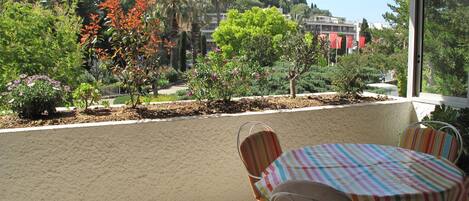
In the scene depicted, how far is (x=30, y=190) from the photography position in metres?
2.97

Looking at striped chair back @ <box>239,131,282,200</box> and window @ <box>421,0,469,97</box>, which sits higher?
window @ <box>421,0,469,97</box>

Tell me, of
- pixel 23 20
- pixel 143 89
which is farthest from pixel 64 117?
pixel 23 20

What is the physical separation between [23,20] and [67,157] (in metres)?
3.43

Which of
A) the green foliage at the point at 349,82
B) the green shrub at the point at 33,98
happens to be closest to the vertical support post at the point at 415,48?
the green foliage at the point at 349,82

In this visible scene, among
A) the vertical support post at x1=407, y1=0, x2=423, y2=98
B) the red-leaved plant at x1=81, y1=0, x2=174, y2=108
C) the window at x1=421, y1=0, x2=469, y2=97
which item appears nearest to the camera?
the red-leaved plant at x1=81, y1=0, x2=174, y2=108

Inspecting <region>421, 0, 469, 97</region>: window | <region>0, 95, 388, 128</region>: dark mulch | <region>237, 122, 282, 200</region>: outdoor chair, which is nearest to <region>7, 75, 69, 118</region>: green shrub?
<region>0, 95, 388, 128</region>: dark mulch

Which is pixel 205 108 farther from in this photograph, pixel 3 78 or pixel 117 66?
pixel 3 78

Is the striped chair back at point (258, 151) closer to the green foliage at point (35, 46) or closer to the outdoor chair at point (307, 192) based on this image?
the outdoor chair at point (307, 192)

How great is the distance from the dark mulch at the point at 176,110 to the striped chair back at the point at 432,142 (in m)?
1.30

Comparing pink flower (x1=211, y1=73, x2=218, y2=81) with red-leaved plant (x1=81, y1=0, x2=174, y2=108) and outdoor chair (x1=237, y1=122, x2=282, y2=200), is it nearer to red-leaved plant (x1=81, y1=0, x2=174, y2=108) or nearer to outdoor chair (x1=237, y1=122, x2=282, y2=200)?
red-leaved plant (x1=81, y1=0, x2=174, y2=108)

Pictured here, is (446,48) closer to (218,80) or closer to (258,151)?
(218,80)

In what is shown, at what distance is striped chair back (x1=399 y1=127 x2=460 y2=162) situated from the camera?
105 inches

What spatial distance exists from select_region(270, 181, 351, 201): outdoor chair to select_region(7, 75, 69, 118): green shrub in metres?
2.45

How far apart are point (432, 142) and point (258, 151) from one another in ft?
3.83
